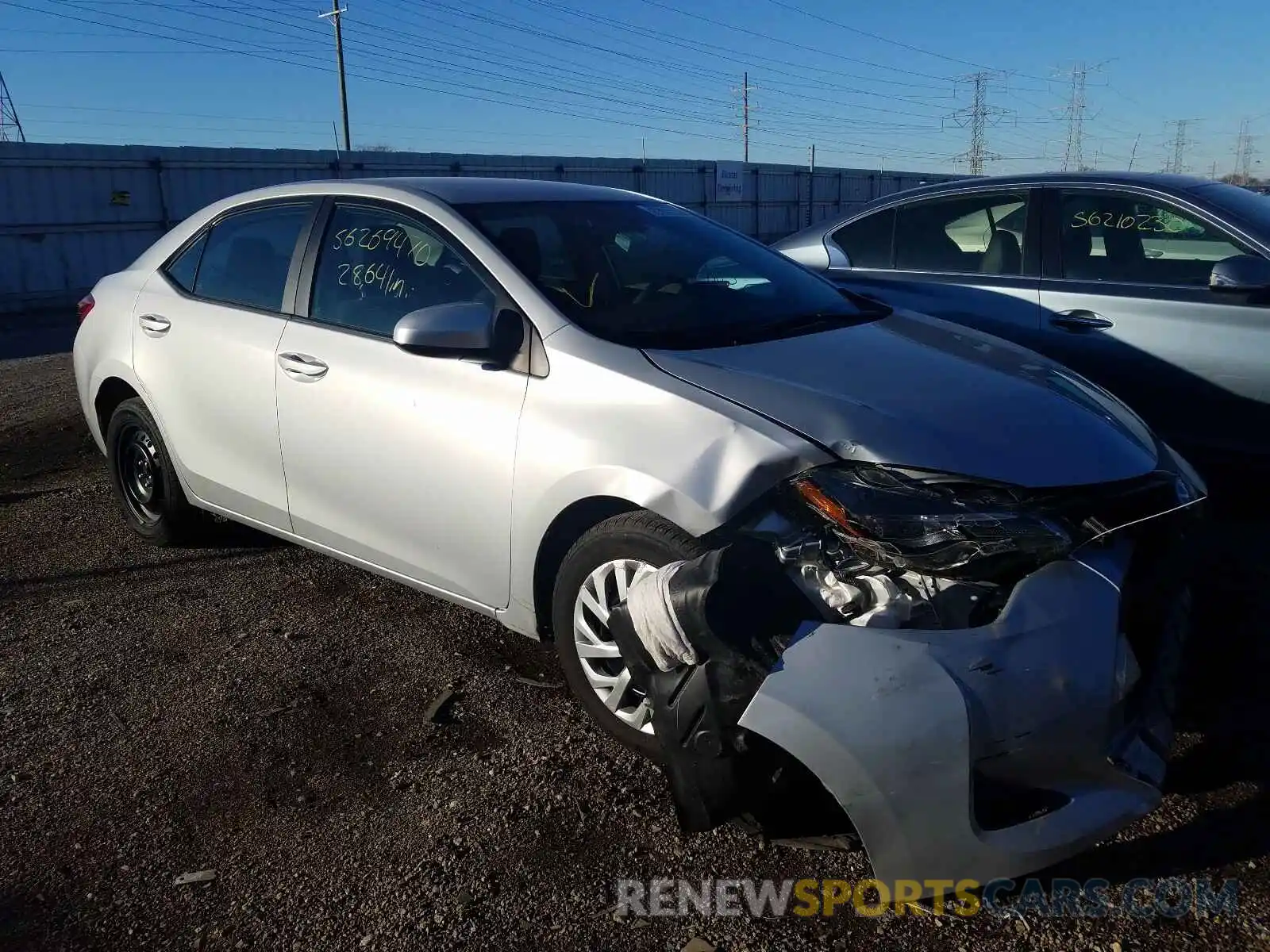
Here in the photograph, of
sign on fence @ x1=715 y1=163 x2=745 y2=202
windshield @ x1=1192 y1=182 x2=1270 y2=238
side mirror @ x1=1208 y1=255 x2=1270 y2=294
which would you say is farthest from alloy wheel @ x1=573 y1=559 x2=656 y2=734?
sign on fence @ x1=715 y1=163 x2=745 y2=202

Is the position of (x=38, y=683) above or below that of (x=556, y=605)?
below

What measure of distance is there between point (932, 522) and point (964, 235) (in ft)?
11.6

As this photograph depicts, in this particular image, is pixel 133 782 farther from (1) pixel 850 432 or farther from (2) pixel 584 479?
(1) pixel 850 432

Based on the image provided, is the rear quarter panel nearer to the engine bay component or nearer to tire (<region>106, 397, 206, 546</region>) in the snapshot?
tire (<region>106, 397, 206, 546</region>)

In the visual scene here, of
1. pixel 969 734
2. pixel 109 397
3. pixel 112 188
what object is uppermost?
pixel 112 188

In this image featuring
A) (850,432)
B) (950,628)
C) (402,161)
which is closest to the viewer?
(950,628)

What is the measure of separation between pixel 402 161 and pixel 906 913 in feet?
65.0

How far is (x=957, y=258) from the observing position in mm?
5527

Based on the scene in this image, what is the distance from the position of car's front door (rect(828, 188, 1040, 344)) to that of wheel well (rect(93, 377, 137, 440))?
372 centimetres

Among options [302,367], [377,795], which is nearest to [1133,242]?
[302,367]

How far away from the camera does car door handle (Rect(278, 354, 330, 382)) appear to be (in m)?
3.70

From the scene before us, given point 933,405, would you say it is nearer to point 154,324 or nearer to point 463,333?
point 463,333

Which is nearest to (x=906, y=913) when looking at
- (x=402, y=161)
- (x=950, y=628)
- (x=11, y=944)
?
(x=950, y=628)

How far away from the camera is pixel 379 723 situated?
3279mm
